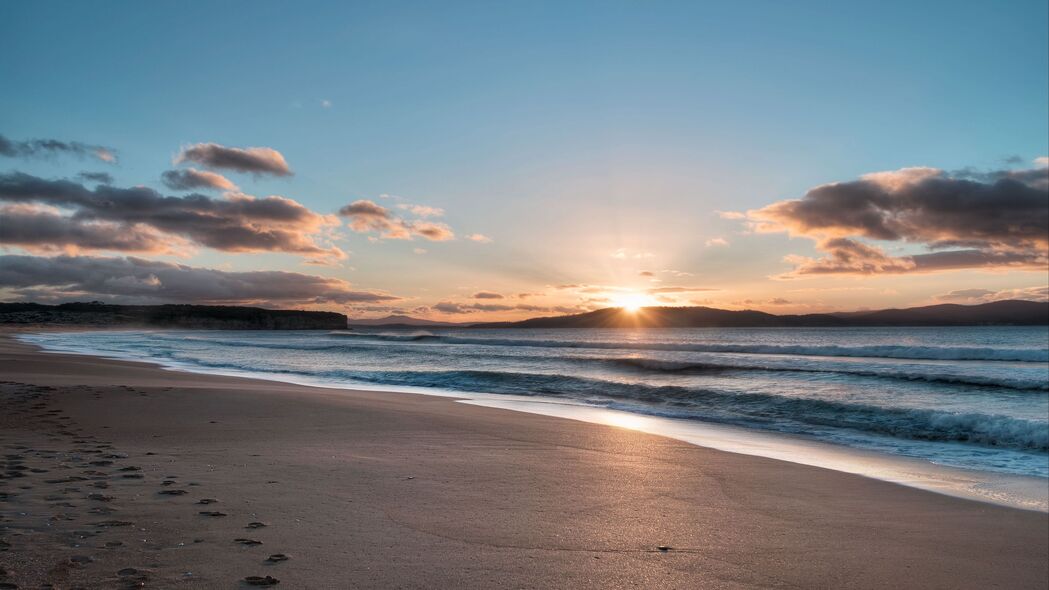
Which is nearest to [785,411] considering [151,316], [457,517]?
[457,517]

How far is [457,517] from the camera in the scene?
4656 millimetres

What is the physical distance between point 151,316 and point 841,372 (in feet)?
592

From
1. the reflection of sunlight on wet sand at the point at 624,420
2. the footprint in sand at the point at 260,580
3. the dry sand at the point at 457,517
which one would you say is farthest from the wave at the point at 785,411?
the footprint in sand at the point at 260,580

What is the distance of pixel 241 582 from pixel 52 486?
2.90 meters

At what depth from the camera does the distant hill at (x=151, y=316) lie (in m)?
150

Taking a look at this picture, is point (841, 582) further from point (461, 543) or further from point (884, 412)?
point (884, 412)

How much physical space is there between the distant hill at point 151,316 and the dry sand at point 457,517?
160027 mm

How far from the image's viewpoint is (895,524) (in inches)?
206

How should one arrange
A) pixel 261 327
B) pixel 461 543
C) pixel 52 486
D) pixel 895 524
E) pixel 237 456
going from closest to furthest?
1. pixel 461 543
2. pixel 52 486
3. pixel 895 524
4. pixel 237 456
5. pixel 261 327

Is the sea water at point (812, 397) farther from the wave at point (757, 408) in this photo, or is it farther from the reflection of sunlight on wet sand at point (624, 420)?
the reflection of sunlight on wet sand at point (624, 420)

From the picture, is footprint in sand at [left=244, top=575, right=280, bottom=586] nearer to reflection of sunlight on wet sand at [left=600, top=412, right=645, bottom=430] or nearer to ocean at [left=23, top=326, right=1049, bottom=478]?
reflection of sunlight on wet sand at [left=600, top=412, right=645, bottom=430]

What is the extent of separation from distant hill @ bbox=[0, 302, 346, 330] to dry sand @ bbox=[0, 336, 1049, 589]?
160 meters

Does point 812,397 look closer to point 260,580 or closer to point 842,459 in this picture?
point 842,459

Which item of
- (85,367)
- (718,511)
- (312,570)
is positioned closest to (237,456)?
(312,570)
